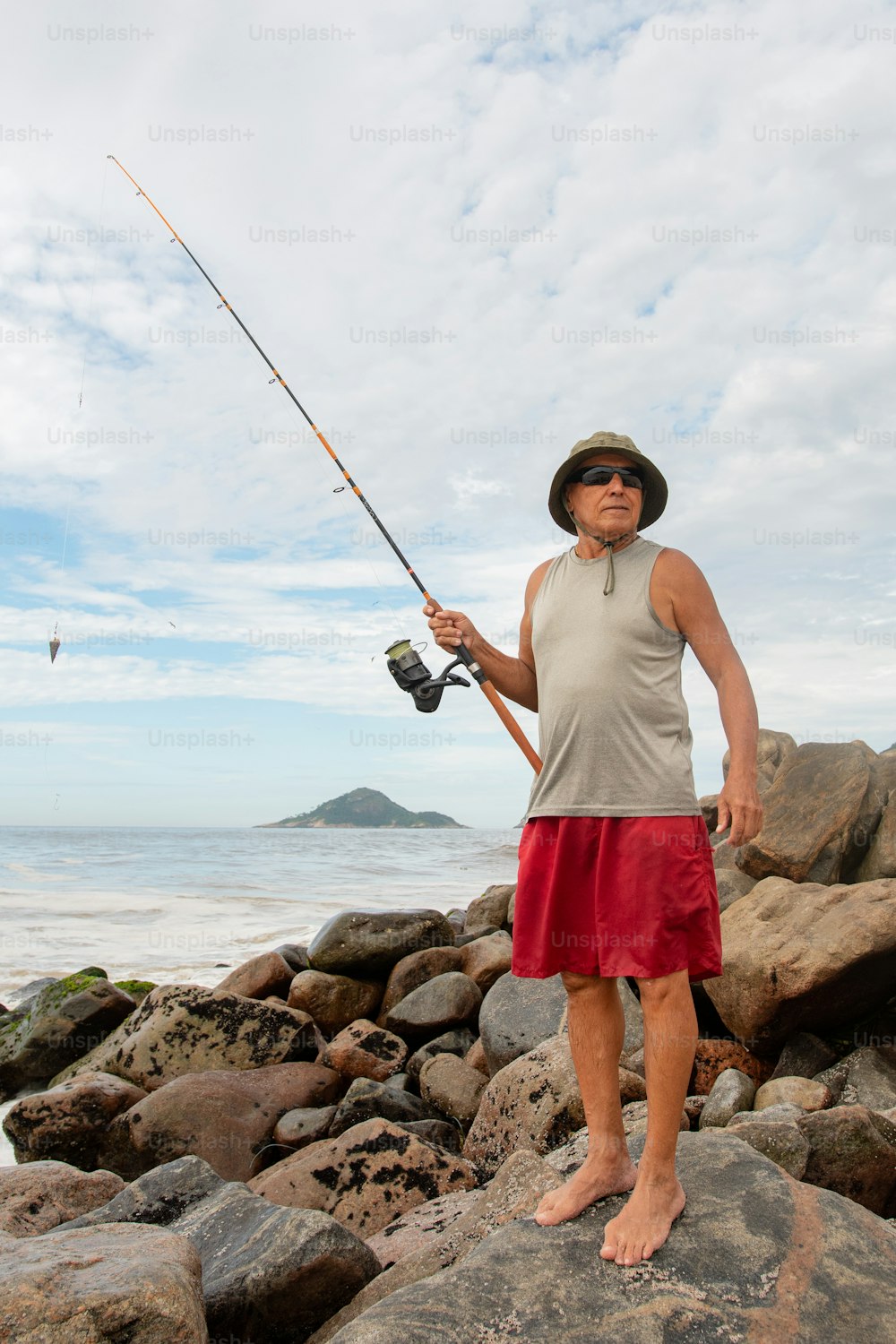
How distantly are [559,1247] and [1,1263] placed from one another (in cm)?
171

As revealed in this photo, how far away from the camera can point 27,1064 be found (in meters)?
8.08

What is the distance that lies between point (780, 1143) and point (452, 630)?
231 centimetres

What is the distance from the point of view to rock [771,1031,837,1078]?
562 centimetres

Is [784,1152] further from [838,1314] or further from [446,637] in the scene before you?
[446,637]

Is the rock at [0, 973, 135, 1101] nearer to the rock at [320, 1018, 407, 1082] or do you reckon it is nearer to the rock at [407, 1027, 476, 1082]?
the rock at [320, 1018, 407, 1082]

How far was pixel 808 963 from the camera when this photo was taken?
5430mm

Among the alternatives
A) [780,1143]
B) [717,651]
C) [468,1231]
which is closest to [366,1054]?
[468,1231]

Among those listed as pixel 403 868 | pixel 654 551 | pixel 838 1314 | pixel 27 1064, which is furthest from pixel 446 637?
pixel 403 868

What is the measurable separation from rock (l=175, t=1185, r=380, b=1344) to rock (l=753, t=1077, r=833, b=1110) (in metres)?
2.31

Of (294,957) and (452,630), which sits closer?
(452,630)

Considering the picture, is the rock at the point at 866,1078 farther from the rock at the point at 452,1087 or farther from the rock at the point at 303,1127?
the rock at the point at 303,1127

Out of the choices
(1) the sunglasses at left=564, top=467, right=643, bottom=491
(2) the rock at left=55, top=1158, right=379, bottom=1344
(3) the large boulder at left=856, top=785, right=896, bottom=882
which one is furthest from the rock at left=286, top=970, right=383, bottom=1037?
(1) the sunglasses at left=564, top=467, right=643, bottom=491

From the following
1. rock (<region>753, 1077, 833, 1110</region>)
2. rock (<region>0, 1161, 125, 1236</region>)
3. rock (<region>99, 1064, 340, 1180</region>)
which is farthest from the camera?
rock (<region>99, 1064, 340, 1180</region>)

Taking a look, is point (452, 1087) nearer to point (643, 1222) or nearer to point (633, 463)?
point (643, 1222)
